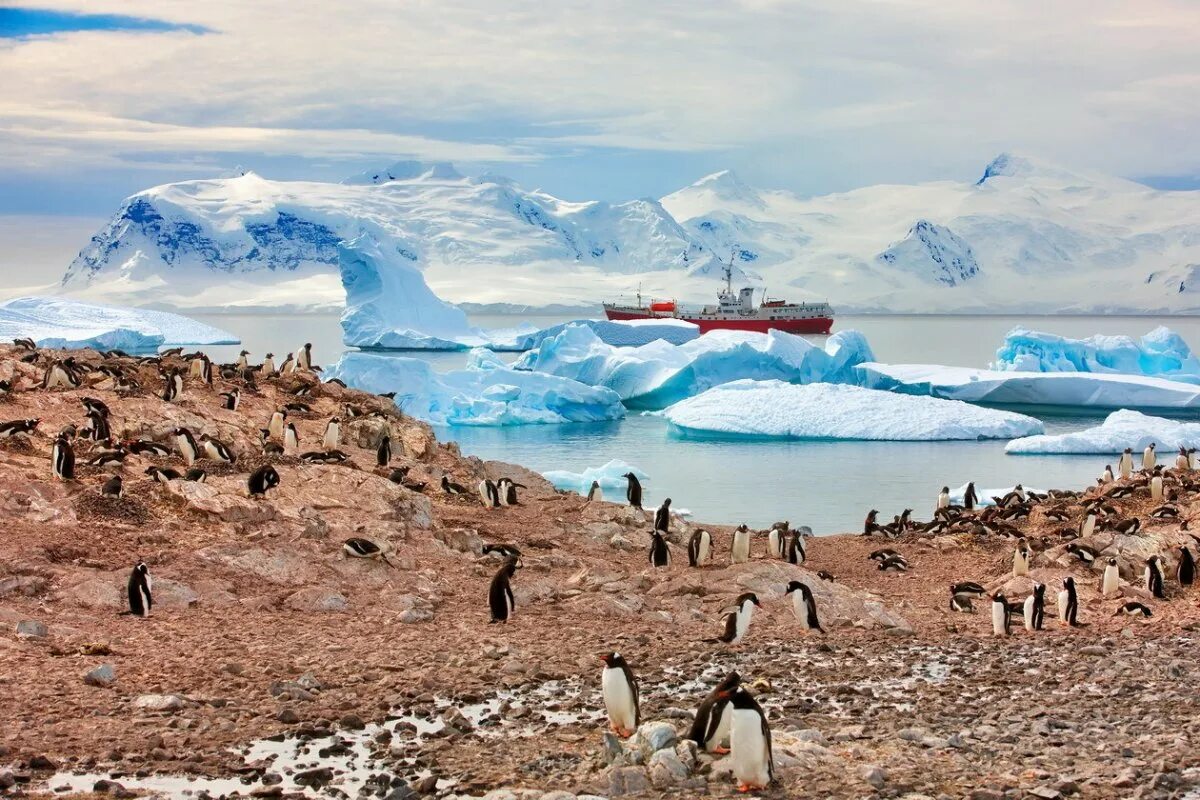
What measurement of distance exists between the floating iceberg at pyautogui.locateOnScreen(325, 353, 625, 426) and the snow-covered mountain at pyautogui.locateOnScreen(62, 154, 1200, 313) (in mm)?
101372

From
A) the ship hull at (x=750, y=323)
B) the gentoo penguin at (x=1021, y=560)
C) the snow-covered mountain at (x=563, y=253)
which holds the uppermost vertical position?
the snow-covered mountain at (x=563, y=253)

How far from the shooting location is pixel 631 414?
3606cm

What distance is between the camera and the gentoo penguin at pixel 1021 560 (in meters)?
11.5

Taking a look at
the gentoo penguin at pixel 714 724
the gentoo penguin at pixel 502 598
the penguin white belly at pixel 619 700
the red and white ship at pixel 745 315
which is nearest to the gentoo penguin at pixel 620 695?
the penguin white belly at pixel 619 700

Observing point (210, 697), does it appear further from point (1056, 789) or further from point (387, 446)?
point (387, 446)

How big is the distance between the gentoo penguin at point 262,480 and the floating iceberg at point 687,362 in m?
26.5

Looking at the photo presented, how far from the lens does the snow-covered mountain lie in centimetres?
14912

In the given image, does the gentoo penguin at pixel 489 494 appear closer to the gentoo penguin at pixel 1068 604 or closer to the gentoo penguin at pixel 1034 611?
the gentoo penguin at pixel 1034 611

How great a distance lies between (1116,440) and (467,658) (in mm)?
22648

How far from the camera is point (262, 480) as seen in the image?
10.2 m

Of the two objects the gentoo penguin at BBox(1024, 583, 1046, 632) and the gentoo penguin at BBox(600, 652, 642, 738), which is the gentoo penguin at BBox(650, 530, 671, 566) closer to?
the gentoo penguin at BBox(1024, 583, 1046, 632)

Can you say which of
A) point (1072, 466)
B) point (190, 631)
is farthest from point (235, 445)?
point (1072, 466)

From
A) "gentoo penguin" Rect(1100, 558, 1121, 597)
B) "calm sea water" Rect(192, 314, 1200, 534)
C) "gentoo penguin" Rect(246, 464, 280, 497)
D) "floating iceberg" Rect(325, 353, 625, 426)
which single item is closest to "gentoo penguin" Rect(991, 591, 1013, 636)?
"gentoo penguin" Rect(1100, 558, 1121, 597)

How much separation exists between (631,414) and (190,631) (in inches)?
1130
